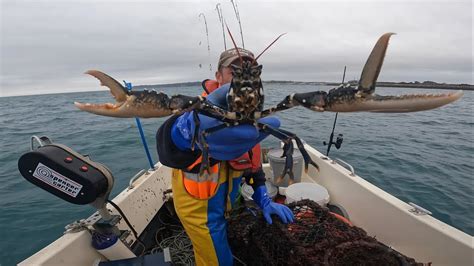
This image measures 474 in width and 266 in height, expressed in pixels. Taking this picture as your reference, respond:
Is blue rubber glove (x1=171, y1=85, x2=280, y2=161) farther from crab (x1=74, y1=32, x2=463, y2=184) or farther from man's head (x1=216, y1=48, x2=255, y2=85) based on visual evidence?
man's head (x1=216, y1=48, x2=255, y2=85)

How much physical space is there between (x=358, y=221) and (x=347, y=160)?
7761mm

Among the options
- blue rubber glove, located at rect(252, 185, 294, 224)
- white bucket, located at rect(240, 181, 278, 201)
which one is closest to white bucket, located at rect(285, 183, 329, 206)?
white bucket, located at rect(240, 181, 278, 201)

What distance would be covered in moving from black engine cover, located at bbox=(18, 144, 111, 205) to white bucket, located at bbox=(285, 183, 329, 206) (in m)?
2.83

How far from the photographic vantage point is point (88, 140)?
15.6 metres

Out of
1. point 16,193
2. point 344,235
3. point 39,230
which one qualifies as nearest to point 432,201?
point 344,235

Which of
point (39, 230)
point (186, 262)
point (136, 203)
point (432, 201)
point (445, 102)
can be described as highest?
point (445, 102)

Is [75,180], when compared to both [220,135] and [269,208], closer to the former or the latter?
[220,135]

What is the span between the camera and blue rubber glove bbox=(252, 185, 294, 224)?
3014 millimetres

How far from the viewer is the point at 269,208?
10.5ft

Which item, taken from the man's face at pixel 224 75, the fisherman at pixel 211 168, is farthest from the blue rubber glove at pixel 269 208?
the man's face at pixel 224 75

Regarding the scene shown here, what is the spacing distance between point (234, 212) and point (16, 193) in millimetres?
9059

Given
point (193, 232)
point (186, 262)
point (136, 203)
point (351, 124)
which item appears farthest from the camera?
point (351, 124)

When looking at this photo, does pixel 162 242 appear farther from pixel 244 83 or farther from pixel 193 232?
pixel 244 83

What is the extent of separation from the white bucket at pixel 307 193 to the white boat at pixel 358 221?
56 centimetres
